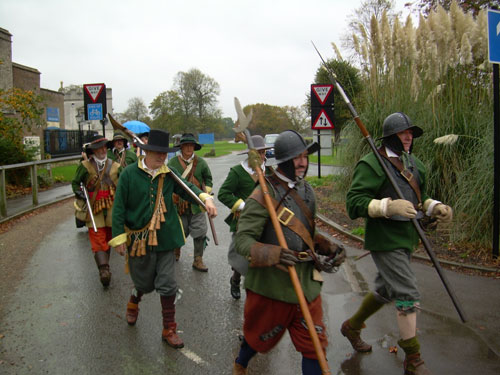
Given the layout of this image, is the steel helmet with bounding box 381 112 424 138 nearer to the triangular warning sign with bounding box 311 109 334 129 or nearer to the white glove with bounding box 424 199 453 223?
the white glove with bounding box 424 199 453 223

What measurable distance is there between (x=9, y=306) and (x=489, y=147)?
6.82 metres

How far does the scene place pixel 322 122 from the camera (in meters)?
14.9

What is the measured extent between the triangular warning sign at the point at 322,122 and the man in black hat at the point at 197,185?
846 centimetres

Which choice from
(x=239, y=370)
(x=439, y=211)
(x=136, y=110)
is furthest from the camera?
(x=136, y=110)

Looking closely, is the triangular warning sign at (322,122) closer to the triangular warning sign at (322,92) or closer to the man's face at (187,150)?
the triangular warning sign at (322,92)

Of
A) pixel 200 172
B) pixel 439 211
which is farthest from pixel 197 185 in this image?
pixel 439 211

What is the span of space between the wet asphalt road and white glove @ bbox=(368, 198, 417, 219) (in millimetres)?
1318

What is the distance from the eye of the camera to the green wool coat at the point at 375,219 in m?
3.76

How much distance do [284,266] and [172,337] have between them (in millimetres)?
1886

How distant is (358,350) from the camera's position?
4.11 metres

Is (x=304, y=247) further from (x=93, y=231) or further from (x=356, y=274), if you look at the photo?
(x=93, y=231)

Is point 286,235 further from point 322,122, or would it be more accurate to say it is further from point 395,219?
point 322,122

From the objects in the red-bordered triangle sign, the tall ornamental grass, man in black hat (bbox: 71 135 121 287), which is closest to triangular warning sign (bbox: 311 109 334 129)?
the tall ornamental grass

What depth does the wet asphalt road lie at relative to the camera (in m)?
3.93
